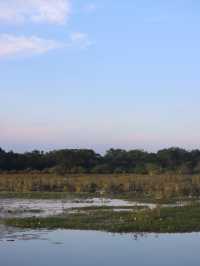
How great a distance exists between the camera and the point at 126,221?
897 inches

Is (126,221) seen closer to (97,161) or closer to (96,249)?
(96,249)

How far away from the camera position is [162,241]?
A: 735 inches

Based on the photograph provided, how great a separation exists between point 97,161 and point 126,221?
6912 centimetres

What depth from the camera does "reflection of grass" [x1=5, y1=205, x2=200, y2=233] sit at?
21.0 metres

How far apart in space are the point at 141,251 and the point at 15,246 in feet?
12.2

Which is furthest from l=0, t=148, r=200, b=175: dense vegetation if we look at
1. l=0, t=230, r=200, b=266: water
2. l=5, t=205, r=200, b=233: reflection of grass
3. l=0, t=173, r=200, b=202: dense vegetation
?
l=0, t=230, r=200, b=266: water

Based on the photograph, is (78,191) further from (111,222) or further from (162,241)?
(162,241)

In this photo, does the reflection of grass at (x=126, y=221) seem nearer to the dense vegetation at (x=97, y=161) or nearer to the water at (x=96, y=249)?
the water at (x=96, y=249)

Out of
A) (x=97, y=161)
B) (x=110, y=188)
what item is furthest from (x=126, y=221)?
(x=97, y=161)

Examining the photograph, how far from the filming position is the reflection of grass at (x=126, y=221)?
21.0 meters

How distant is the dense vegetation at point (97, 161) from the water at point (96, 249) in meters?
55.8

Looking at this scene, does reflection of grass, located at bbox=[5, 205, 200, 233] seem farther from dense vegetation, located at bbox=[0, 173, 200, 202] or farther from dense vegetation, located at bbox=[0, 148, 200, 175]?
dense vegetation, located at bbox=[0, 148, 200, 175]

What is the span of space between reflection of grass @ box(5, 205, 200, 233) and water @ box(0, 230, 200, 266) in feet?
3.24

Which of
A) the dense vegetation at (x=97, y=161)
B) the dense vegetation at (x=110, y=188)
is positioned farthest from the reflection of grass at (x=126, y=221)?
the dense vegetation at (x=97, y=161)
